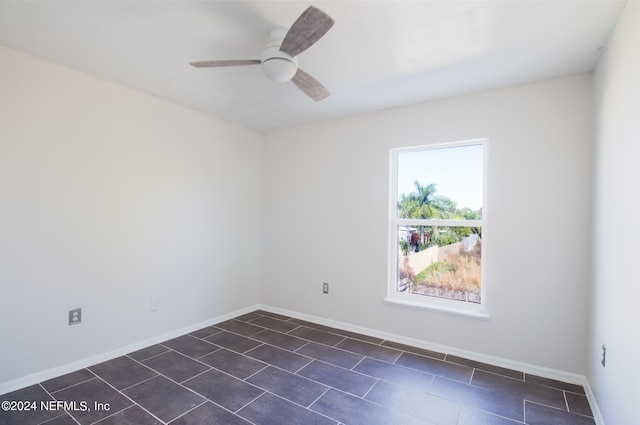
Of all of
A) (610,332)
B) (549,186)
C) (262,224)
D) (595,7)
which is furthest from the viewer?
(262,224)

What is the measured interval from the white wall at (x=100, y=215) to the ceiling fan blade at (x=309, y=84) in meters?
1.72

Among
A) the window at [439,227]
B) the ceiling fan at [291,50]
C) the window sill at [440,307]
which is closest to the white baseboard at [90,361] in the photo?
the window sill at [440,307]

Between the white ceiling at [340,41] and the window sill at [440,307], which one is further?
the window sill at [440,307]

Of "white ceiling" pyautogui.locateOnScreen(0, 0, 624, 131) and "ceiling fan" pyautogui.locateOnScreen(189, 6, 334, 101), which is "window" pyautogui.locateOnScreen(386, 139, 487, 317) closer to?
"white ceiling" pyautogui.locateOnScreen(0, 0, 624, 131)

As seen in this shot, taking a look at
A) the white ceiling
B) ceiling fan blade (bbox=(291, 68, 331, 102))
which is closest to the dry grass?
the white ceiling

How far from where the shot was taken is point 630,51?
5.15 feet

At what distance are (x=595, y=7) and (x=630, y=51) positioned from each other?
1.05 ft

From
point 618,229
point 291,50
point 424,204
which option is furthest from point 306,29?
point 424,204

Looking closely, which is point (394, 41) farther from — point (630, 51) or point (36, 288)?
point (36, 288)

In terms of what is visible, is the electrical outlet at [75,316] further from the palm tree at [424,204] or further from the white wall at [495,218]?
the palm tree at [424,204]

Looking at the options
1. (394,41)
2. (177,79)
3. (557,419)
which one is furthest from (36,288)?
(557,419)

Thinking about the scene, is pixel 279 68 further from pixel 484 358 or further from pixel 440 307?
pixel 484 358

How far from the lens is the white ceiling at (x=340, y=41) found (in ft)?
5.66

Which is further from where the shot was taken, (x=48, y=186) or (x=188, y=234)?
(x=188, y=234)
